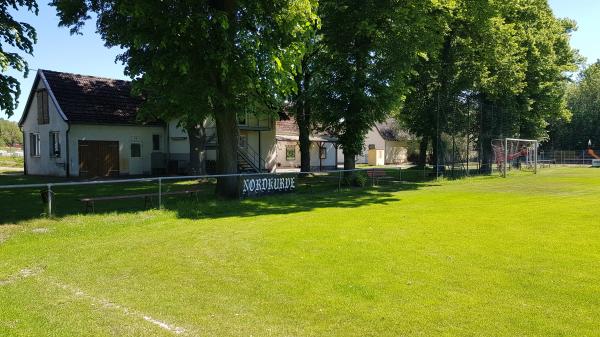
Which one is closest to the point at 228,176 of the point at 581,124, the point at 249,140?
the point at 249,140

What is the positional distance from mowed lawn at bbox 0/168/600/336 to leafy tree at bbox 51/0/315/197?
4869 mm

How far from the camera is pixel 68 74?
32625 mm

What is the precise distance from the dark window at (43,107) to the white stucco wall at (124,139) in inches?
133

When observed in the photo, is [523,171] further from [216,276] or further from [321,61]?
[216,276]

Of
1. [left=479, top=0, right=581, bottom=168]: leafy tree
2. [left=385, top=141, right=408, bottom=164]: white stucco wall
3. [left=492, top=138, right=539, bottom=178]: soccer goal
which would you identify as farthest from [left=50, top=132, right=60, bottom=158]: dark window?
[left=385, top=141, right=408, bottom=164]: white stucco wall

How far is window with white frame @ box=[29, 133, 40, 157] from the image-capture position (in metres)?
33.3

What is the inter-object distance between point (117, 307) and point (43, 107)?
99.9 feet

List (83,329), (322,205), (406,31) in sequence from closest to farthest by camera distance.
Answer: (83,329) → (322,205) → (406,31)

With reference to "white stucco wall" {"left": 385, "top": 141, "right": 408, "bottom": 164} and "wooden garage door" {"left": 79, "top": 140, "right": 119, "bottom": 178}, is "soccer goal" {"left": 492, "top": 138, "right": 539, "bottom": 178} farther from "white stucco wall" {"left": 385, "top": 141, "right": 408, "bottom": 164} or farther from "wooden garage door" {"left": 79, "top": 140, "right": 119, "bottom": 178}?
"wooden garage door" {"left": 79, "top": 140, "right": 119, "bottom": 178}

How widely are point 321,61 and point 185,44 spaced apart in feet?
37.0

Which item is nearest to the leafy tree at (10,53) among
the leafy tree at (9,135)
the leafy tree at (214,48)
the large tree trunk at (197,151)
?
the leafy tree at (214,48)

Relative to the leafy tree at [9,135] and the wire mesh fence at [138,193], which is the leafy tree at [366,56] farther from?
the leafy tree at [9,135]

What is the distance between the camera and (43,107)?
106 ft

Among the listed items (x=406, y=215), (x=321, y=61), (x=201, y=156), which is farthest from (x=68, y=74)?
(x=406, y=215)
